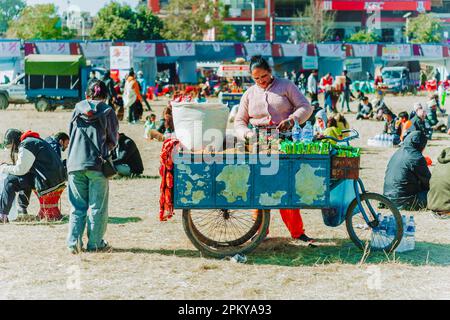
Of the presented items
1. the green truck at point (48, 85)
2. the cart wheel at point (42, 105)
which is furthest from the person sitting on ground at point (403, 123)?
the cart wheel at point (42, 105)

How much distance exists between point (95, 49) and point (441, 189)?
37.2 m

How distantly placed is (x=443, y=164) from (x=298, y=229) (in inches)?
102

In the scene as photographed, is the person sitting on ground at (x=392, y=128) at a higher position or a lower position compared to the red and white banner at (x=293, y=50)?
lower

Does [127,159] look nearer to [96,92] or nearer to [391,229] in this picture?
[96,92]

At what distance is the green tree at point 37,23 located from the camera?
6556 centimetres

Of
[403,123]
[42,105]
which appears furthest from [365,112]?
[42,105]

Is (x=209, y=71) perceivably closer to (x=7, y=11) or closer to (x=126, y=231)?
(x=7, y=11)

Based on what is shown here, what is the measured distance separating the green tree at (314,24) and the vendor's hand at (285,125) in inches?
2885

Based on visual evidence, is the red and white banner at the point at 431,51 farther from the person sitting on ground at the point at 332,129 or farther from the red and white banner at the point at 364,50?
the person sitting on ground at the point at 332,129

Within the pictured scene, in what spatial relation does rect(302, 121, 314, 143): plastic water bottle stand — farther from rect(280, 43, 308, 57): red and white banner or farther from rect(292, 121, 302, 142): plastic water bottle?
rect(280, 43, 308, 57): red and white banner

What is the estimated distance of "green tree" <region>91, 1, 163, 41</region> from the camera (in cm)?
6950

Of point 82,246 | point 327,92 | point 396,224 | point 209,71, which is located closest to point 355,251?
point 396,224

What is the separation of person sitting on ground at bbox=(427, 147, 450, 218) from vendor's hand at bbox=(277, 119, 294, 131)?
297 cm
